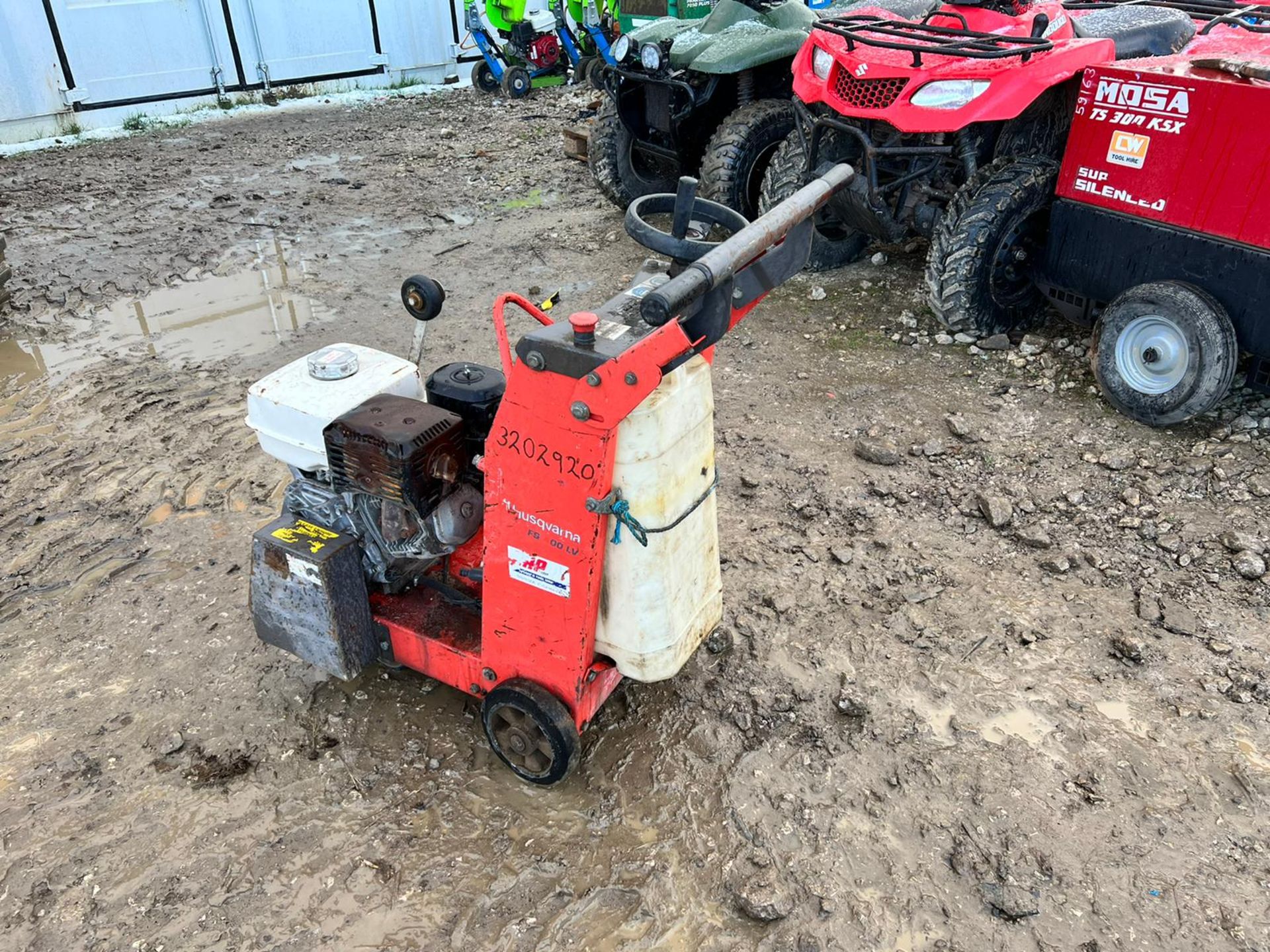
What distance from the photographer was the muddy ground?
222 centimetres

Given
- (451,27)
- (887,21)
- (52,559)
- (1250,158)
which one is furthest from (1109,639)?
(451,27)

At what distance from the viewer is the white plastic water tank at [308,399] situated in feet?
7.96

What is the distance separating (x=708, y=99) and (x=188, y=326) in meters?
3.55

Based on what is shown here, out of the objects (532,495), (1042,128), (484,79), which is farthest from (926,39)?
(484,79)

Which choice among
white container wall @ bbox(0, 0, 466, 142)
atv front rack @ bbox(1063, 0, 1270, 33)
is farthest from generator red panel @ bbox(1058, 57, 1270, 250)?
white container wall @ bbox(0, 0, 466, 142)

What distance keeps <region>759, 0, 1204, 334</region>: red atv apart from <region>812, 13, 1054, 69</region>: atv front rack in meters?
0.01

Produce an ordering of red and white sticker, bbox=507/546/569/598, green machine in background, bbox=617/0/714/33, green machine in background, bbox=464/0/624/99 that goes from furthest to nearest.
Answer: green machine in background, bbox=464/0/624/99
green machine in background, bbox=617/0/714/33
red and white sticker, bbox=507/546/569/598

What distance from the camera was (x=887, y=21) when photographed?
4723 mm

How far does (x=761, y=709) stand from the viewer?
2.75m

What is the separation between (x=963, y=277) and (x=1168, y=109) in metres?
1.08

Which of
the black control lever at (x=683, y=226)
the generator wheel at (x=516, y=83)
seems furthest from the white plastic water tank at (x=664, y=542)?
the generator wheel at (x=516, y=83)

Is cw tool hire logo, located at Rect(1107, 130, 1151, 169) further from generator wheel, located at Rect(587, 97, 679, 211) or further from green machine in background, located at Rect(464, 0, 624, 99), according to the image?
green machine in background, located at Rect(464, 0, 624, 99)

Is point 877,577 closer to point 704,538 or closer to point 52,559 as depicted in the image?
point 704,538

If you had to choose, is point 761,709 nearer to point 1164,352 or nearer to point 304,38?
point 1164,352
